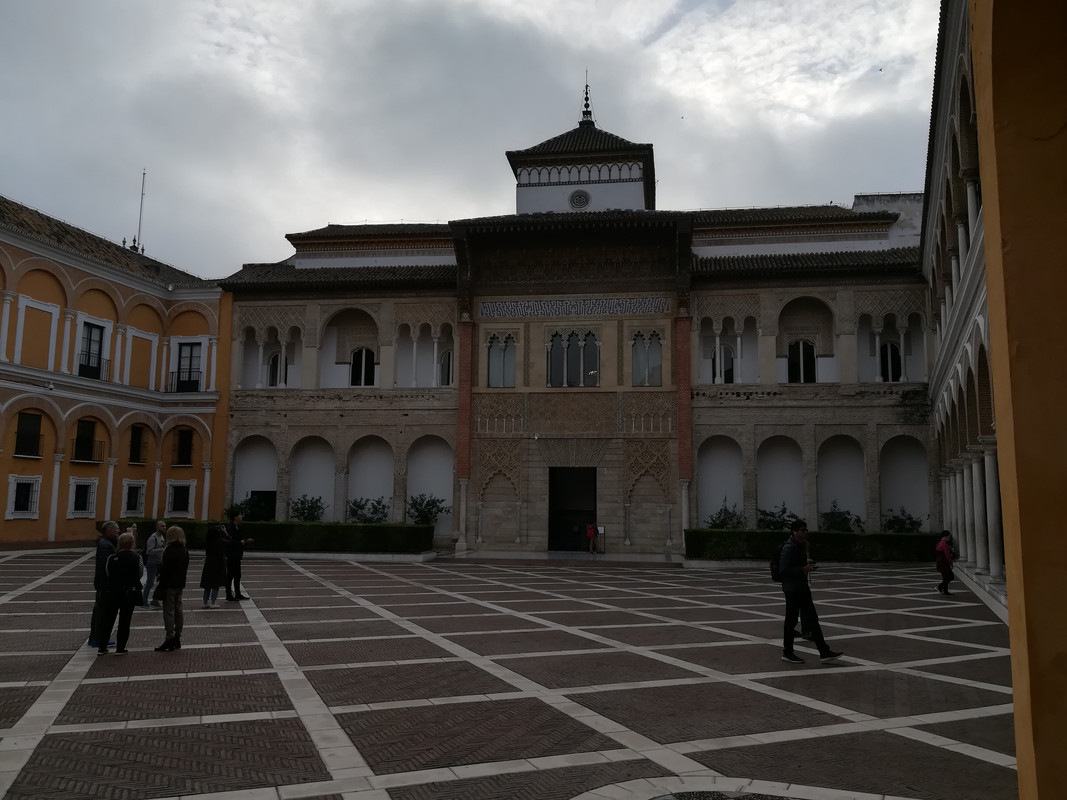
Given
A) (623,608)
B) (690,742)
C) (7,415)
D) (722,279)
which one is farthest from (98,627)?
(722,279)

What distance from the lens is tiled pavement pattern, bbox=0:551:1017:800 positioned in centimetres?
576

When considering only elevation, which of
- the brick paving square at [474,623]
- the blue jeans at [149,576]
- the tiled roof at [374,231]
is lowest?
the brick paving square at [474,623]

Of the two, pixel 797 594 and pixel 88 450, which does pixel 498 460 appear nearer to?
pixel 88 450

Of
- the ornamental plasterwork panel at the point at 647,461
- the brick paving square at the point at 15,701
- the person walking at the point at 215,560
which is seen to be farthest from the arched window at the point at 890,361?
the brick paving square at the point at 15,701

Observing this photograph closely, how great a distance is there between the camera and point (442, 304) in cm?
3256

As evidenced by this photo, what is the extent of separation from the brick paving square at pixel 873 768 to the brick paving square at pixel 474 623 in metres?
6.88

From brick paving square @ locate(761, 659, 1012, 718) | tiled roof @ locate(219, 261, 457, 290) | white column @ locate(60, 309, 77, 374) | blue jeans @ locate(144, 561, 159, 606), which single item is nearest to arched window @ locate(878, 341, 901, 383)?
tiled roof @ locate(219, 261, 457, 290)

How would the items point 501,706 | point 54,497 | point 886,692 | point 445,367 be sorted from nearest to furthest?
point 501,706, point 886,692, point 54,497, point 445,367

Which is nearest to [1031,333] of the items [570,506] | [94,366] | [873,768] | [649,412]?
[873,768]

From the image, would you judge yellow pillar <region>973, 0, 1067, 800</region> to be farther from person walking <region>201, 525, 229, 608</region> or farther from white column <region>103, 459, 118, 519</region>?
white column <region>103, 459, 118, 519</region>

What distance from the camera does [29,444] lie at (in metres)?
28.0

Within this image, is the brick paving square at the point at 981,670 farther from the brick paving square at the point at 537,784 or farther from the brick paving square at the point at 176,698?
the brick paving square at the point at 176,698

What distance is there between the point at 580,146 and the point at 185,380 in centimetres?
1978

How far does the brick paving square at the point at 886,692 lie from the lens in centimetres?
807
